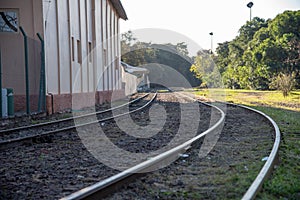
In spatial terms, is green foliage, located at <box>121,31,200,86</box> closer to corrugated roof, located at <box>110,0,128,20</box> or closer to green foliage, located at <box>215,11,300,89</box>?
green foliage, located at <box>215,11,300,89</box>

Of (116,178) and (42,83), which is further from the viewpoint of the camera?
(42,83)

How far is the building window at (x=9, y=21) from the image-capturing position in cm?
1502

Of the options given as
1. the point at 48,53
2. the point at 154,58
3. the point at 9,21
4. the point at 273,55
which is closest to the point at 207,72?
the point at 154,58

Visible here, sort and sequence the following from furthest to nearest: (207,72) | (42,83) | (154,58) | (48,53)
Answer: (154,58), (207,72), (48,53), (42,83)

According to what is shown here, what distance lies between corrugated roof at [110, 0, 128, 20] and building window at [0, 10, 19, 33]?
16394 millimetres

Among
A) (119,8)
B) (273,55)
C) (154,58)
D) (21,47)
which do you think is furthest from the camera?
(154,58)

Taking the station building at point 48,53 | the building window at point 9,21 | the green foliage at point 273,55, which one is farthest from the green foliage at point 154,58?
the building window at point 9,21

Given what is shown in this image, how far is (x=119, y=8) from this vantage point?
3362 cm

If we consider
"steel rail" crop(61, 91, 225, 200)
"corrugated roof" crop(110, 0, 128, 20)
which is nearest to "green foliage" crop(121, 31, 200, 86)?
"corrugated roof" crop(110, 0, 128, 20)

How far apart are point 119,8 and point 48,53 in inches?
759

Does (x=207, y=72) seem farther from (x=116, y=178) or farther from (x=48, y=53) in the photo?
(x=116, y=178)

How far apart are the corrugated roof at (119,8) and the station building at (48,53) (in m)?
8.81

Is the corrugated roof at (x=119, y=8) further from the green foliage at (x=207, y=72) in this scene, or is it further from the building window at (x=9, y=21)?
the green foliage at (x=207, y=72)

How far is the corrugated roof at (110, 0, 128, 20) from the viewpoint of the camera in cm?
3122
